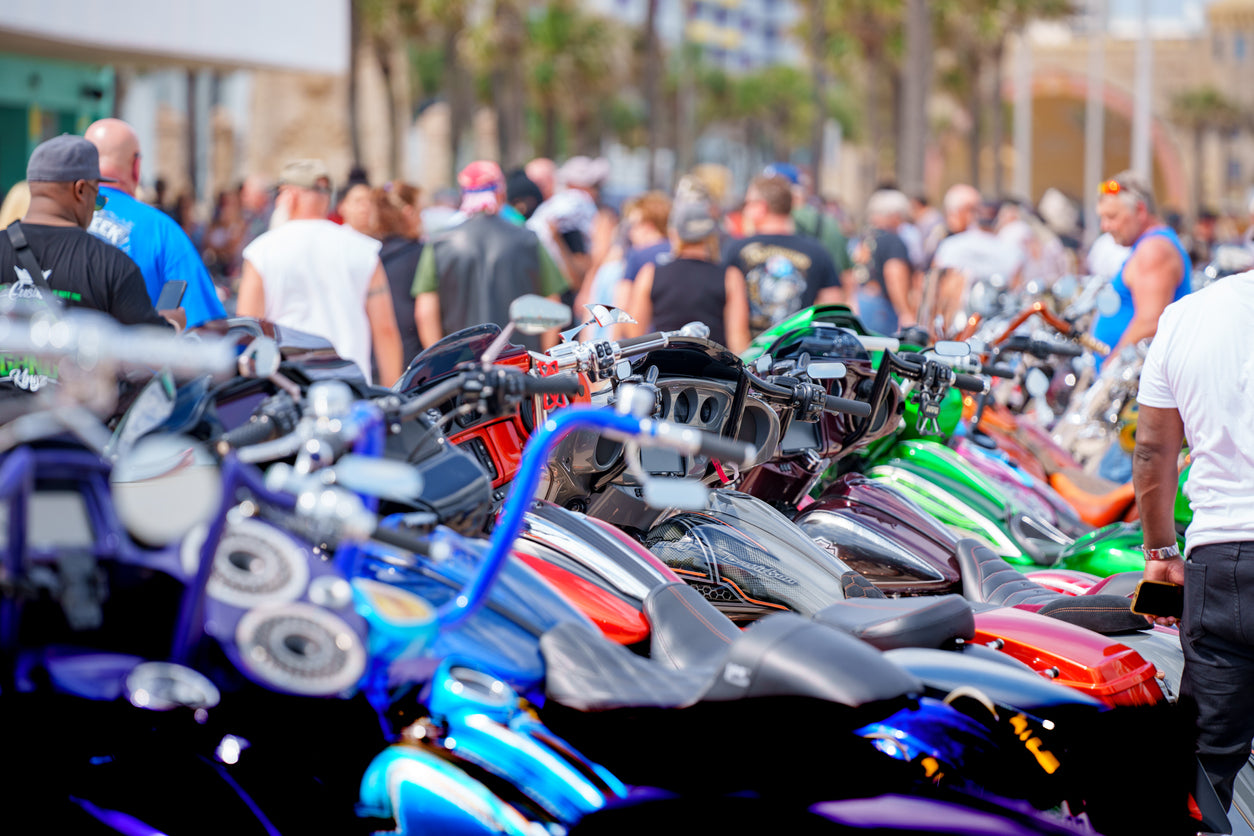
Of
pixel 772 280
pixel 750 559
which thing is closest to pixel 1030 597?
pixel 750 559

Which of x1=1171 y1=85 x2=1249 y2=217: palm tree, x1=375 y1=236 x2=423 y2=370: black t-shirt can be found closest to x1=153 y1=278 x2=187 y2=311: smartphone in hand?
x1=375 y1=236 x2=423 y2=370: black t-shirt

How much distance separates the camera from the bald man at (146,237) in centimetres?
527

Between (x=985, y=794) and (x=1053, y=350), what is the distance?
3646 millimetres

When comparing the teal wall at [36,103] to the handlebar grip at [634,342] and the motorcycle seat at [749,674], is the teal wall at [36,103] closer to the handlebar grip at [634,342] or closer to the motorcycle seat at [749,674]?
the handlebar grip at [634,342]

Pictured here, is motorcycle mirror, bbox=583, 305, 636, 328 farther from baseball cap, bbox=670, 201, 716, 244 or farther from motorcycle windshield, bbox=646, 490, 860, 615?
baseball cap, bbox=670, 201, 716, 244

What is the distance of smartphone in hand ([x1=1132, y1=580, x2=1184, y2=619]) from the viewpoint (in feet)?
10.9

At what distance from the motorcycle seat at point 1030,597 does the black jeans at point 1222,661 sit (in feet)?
0.95

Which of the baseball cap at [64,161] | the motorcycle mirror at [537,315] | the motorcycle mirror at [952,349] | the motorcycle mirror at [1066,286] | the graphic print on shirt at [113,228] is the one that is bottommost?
the motorcycle mirror at [1066,286]

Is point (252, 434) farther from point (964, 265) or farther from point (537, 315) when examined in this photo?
point (964, 265)

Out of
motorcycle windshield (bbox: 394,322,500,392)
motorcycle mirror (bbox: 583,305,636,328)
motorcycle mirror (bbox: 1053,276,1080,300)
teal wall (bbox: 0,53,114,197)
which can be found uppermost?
teal wall (bbox: 0,53,114,197)

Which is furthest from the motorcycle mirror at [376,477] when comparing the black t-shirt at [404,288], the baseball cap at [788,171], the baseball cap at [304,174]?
the baseball cap at [788,171]

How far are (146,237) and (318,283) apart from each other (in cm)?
105

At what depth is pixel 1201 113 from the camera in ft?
240

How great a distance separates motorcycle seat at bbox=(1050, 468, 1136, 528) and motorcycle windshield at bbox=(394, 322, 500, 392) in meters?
2.43
